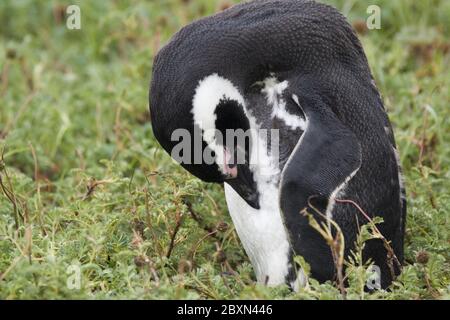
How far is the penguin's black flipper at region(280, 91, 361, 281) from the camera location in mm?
3471

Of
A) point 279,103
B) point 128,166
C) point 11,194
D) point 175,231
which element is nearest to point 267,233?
point 175,231

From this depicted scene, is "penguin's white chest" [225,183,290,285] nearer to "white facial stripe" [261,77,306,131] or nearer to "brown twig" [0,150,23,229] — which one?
"white facial stripe" [261,77,306,131]

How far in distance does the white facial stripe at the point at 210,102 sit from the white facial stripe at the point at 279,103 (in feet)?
0.49

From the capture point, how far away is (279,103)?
3.69 metres

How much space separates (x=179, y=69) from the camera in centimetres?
357

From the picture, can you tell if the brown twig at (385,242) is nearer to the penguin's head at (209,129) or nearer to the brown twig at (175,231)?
the penguin's head at (209,129)

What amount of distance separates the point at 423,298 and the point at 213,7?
3.40m

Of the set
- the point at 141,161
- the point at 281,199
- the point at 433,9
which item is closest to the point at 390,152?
the point at 281,199

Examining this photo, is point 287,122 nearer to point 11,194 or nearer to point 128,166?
point 11,194

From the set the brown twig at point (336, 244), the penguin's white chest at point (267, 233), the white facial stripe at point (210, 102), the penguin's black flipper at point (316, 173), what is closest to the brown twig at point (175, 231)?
the penguin's white chest at point (267, 233)

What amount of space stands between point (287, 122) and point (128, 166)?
51.4 inches

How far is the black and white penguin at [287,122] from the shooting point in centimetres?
351

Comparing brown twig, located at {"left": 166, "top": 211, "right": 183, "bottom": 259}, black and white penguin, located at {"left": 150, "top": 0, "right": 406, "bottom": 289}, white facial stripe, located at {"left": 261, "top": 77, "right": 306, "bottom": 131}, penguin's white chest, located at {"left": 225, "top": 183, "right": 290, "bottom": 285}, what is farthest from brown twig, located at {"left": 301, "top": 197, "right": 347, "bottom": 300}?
brown twig, located at {"left": 166, "top": 211, "right": 183, "bottom": 259}

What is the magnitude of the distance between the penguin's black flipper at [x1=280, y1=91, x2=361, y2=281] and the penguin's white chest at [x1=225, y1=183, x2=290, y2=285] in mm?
131
